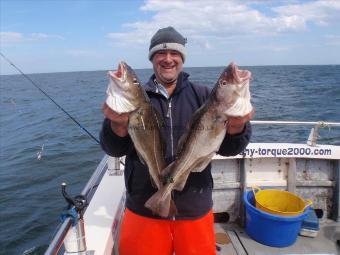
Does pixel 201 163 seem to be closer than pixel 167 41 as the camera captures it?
Yes

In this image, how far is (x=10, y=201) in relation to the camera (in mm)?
10406

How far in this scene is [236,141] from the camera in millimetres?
2949

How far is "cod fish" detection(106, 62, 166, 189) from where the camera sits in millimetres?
2693

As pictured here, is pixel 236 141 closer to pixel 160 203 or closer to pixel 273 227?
pixel 160 203

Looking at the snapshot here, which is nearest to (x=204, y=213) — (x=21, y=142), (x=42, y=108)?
(x=21, y=142)

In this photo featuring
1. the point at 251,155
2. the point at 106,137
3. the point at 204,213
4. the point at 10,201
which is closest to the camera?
the point at 106,137

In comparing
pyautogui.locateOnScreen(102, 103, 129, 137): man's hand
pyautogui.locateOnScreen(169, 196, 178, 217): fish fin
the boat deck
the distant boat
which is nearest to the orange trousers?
pyautogui.locateOnScreen(169, 196, 178, 217): fish fin

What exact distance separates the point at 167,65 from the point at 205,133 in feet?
2.62

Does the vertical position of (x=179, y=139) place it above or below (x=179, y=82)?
below

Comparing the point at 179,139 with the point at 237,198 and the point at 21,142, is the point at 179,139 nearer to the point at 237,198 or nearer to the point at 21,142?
the point at 237,198

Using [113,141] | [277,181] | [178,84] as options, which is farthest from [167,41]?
[277,181]

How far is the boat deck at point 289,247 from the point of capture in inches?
186

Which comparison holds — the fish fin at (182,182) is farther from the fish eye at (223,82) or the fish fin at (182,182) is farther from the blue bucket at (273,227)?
the blue bucket at (273,227)

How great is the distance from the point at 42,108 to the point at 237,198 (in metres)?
27.2
